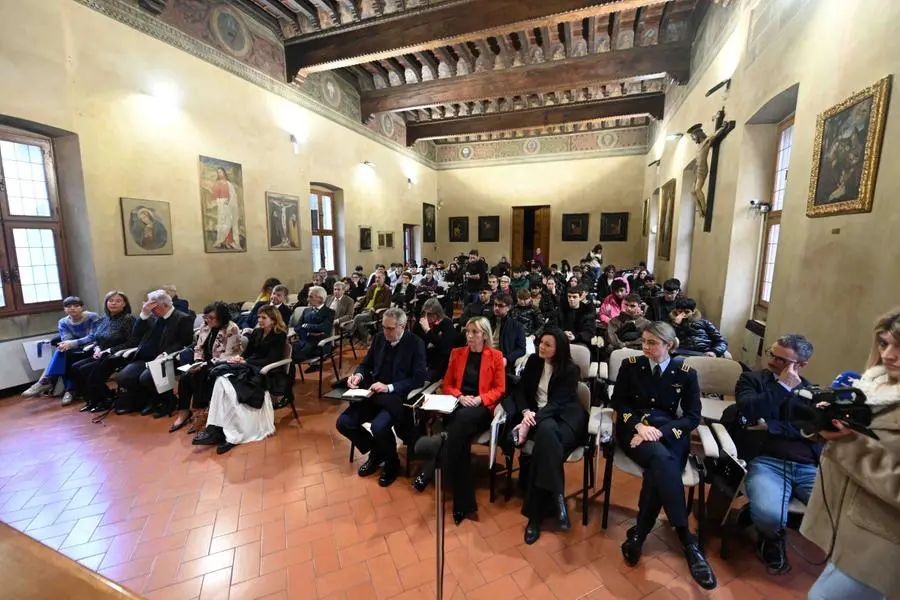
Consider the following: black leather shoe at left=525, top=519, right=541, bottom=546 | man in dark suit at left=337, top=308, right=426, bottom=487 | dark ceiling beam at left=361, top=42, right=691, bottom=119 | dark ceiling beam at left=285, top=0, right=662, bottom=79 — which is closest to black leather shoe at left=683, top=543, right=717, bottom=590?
black leather shoe at left=525, top=519, right=541, bottom=546

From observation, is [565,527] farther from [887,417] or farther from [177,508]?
[177,508]

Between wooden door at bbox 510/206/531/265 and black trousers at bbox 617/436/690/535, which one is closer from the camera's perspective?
black trousers at bbox 617/436/690/535

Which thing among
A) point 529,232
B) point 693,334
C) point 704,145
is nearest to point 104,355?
point 693,334

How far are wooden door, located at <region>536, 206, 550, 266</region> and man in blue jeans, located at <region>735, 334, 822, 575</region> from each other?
13.3 metres

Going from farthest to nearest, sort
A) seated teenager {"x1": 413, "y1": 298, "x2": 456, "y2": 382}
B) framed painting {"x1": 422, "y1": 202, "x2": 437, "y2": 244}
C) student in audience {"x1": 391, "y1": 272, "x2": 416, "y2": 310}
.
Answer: framed painting {"x1": 422, "y1": 202, "x2": 437, "y2": 244}, student in audience {"x1": 391, "y1": 272, "x2": 416, "y2": 310}, seated teenager {"x1": 413, "y1": 298, "x2": 456, "y2": 382}

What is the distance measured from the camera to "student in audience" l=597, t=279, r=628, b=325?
511cm

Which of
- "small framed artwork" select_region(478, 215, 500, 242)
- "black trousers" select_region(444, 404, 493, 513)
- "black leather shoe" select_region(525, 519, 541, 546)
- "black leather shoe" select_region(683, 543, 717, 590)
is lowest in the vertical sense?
"black leather shoe" select_region(525, 519, 541, 546)

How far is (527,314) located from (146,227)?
5.79 m

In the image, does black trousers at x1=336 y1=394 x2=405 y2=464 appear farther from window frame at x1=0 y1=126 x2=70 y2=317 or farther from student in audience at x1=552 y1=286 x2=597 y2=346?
window frame at x1=0 y1=126 x2=70 y2=317

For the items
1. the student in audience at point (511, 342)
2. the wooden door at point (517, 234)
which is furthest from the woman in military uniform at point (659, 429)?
the wooden door at point (517, 234)

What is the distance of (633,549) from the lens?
7.11 ft

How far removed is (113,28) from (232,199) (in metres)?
2.64

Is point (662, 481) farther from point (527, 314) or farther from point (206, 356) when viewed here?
point (206, 356)

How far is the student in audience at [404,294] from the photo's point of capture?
7.31 metres
